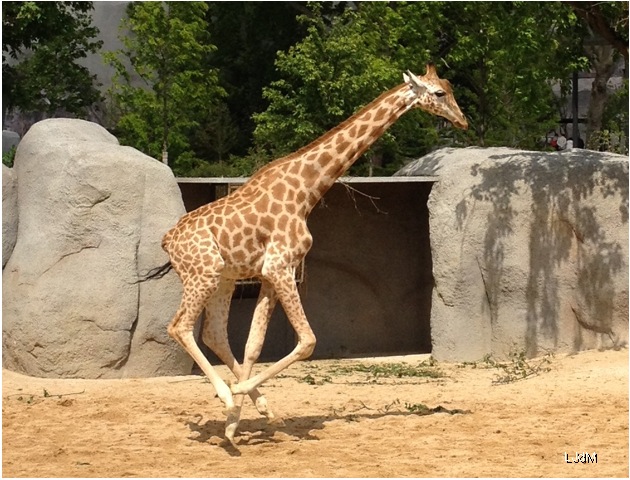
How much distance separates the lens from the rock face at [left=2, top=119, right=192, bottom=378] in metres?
10.6

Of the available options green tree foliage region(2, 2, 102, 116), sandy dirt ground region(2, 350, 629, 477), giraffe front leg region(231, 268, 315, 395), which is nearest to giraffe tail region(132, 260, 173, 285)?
sandy dirt ground region(2, 350, 629, 477)

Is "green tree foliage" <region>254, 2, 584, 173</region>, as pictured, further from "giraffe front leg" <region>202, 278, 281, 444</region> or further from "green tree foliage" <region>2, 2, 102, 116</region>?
"giraffe front leg" <region>202, 278, 281, 444</region>

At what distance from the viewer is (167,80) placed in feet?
67.3

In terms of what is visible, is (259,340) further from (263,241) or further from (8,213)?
(8,213)

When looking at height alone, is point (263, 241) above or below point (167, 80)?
below

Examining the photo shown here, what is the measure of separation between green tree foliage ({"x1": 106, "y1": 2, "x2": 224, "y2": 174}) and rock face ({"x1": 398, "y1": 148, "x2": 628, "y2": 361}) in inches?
347

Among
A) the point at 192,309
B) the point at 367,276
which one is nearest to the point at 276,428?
the point at 192,309

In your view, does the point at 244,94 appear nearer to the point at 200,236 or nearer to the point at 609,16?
the point at 609,16

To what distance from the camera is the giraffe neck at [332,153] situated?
8328mm

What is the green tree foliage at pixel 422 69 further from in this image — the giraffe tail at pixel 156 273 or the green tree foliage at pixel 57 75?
the giraffe tail at pixel 156 273

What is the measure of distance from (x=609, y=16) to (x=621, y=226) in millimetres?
2984

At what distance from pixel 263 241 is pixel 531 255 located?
4.57 m

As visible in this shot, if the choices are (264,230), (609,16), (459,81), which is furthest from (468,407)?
(459,81)

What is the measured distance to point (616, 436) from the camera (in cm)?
793
